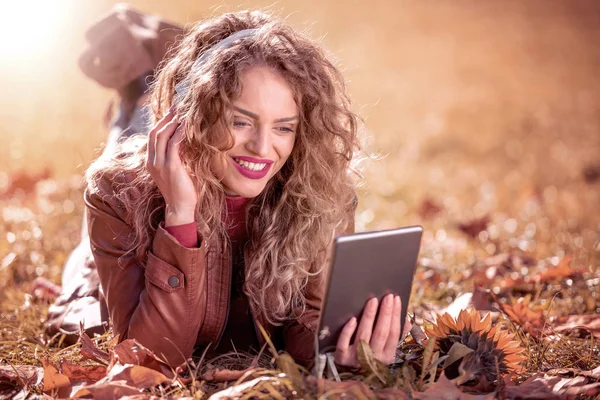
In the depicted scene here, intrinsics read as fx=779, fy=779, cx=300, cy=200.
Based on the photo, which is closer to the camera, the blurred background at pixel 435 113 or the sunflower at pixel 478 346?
the sunflower at pixel 478 346

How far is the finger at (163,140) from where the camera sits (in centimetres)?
240

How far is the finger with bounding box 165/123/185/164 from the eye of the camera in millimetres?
2377

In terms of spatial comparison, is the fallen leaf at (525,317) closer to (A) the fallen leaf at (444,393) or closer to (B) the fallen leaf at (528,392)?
(B) the fallen leaf at (528,392)

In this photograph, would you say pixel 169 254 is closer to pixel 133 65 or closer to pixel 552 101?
pixel 133 65

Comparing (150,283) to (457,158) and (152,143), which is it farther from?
(457,158)

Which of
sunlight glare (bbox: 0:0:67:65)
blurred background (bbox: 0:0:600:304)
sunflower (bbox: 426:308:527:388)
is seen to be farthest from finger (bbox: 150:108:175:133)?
sunlight glare (bbox: 0:0:67:65)

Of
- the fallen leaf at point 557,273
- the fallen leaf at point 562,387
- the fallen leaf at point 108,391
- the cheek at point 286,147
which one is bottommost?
the fallen leaf at point 557,273

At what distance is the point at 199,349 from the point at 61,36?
6301 millimetres

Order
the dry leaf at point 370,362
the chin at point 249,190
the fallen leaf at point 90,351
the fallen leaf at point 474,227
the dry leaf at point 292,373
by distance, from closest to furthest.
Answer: the dry leaf at point 292,373
the dry leaf at point 370,362
the fallen leaf at point 90,351
the chin at point 249,190
the fallen leaf at point 474,227

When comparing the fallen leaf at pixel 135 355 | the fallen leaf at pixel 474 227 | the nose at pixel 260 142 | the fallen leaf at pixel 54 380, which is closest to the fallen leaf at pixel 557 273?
the fallen leaf at pixel 474 227

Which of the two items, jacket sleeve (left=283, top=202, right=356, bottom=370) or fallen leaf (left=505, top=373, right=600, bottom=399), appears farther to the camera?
jacket sleeve (left=283, top=202, right=356, bottom=370)

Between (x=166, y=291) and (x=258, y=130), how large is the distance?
1.91 ft

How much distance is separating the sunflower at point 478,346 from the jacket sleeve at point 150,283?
74cm

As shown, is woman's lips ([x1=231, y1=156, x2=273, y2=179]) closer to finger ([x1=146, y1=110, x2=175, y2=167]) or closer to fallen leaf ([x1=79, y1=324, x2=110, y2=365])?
finger ([x1=146, y1=110, x2=175, y2=167])
